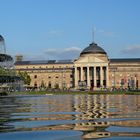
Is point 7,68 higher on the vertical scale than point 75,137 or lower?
higher

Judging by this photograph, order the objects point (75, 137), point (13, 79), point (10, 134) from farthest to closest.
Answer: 1. point (13, 79)
2. point (10, 134)
3. point (75, 137)

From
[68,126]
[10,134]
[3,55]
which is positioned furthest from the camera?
[3,55]

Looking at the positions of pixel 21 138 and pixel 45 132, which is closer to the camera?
pixel 21 138

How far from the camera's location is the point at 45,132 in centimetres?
1617

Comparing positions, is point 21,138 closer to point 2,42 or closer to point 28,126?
point 28,126

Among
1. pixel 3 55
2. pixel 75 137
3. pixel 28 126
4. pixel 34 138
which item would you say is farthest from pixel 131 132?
pixel 3 55

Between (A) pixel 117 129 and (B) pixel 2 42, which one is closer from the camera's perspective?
(A) pixel 117 129

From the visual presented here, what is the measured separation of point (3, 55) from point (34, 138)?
6303cm

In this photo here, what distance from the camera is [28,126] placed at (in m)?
18.4

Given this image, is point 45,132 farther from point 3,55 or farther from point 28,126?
point 3,55

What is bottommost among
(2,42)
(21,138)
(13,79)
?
(21,138)

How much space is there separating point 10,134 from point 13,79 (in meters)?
72.6

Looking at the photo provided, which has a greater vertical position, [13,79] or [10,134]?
[13,79]

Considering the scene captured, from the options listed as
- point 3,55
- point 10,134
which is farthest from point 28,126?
point 3,55
